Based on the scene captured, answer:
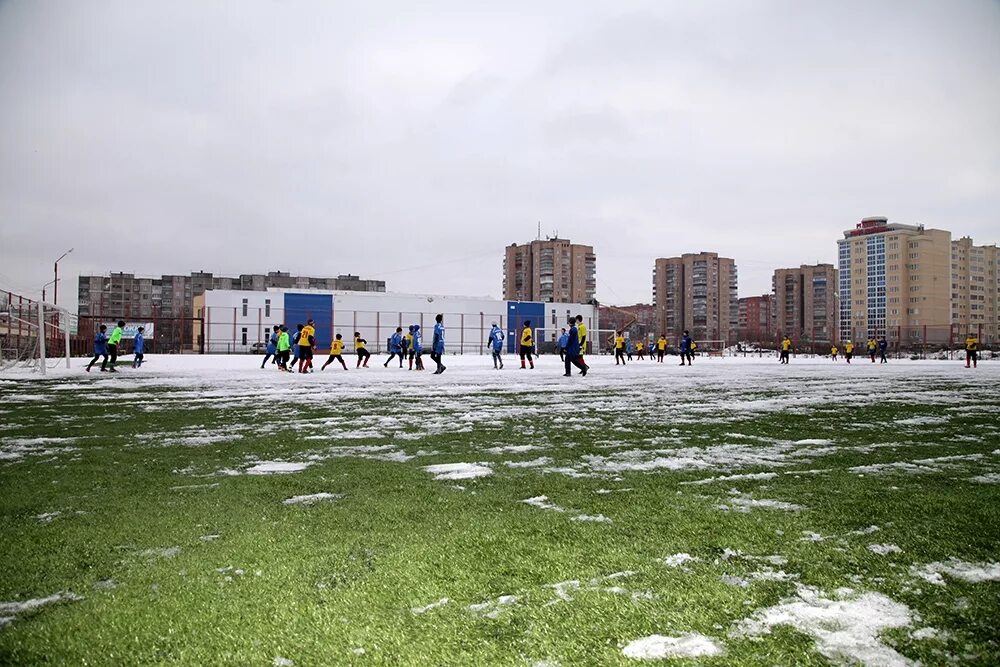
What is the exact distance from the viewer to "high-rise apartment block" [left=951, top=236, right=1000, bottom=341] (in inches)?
3430

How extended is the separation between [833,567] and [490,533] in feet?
4.63

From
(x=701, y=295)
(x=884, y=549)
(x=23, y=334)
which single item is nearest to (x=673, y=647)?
(x=884, y=549)

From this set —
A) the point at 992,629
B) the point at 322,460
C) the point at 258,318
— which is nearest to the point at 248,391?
the point at 322,460

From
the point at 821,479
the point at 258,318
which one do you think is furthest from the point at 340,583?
the point at 258,318

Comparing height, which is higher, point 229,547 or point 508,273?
point 508,273

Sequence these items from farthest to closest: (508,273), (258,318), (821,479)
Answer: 1. (508,273)
2. (258,318)
3. (821,479)

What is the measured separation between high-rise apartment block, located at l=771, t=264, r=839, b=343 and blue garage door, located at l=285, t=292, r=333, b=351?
312 feet

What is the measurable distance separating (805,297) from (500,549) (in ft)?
474

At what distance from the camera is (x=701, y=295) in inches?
5064

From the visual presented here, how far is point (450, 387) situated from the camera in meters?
14.1

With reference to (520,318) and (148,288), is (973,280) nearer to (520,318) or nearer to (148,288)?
(520,318)

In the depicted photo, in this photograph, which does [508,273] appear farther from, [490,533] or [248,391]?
[490,533]

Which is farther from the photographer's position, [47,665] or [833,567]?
[833,567]

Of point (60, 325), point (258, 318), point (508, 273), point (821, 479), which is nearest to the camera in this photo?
point (821, 479)
